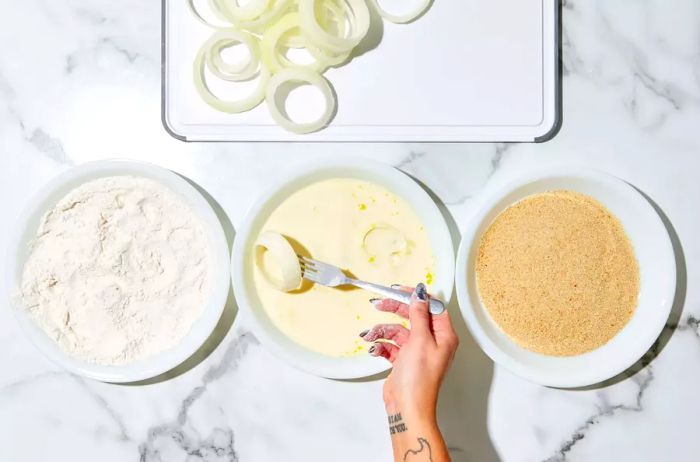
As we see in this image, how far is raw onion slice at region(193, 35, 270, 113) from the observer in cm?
94

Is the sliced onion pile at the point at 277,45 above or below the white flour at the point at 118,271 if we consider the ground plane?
above

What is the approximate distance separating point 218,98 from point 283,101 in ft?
0.32

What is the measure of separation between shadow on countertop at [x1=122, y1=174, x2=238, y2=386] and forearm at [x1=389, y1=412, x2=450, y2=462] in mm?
297

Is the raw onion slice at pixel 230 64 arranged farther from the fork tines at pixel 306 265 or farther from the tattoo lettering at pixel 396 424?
the tattoo lettering at pixel 396 424

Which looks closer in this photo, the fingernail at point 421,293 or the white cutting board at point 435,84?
the fingernail at point 421,293

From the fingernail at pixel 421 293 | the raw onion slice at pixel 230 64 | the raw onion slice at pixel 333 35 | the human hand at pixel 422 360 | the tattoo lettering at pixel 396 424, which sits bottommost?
the tattoo lettering at pixel 396 424

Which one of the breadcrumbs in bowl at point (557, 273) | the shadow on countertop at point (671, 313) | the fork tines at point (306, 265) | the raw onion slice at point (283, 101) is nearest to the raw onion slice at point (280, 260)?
the fork tines at point (306, 265)

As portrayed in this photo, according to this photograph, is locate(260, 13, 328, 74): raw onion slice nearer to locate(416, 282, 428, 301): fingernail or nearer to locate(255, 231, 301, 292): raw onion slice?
locate(255, 231, 301, 292): raw onion slice

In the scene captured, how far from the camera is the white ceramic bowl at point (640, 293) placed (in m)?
0.92

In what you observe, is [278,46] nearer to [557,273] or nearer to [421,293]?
[421,293]

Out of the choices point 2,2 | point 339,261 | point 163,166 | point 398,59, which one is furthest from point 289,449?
point 2,2

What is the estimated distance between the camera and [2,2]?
0.99 metres

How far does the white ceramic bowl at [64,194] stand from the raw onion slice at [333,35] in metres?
0.28

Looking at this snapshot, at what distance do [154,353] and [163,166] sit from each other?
0.93 feet
